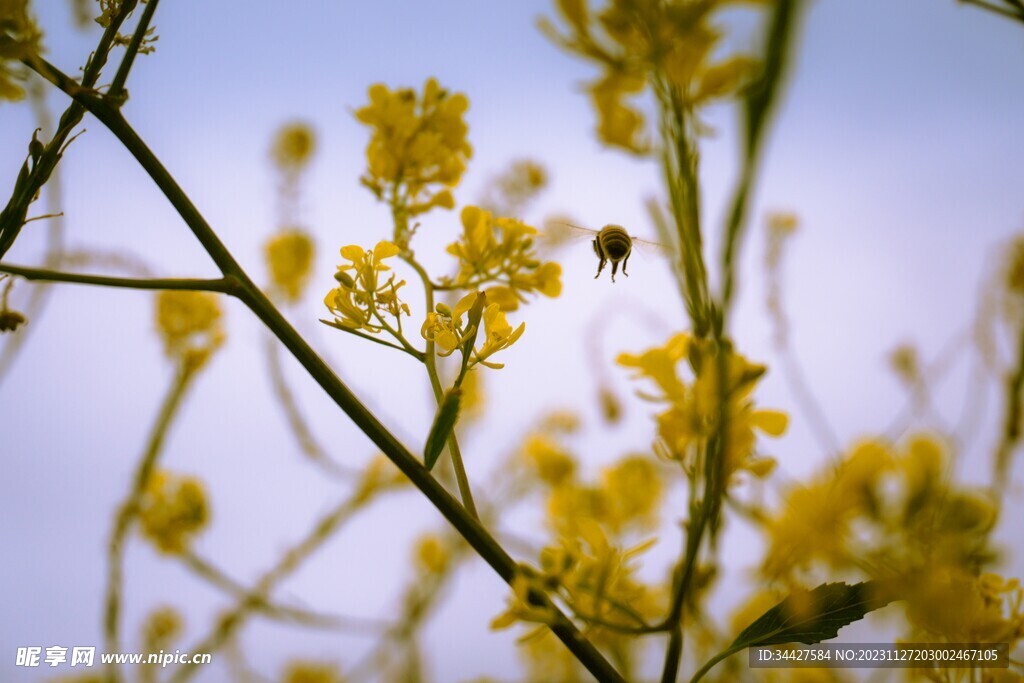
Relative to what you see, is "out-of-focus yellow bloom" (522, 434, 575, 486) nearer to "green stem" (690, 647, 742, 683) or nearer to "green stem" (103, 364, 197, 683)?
"green stem" (103, 364, 197, 683)

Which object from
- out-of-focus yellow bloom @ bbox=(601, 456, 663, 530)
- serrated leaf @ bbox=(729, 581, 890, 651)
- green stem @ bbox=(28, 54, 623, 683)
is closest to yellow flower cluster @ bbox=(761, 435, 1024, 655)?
serrated leaf @ bbox=(729, 581, 890, 651)

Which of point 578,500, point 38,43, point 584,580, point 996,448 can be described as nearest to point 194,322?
point 578,500

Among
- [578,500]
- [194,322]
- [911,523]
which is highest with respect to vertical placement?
[194,322]

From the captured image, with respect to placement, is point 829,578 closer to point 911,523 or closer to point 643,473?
point 911,523

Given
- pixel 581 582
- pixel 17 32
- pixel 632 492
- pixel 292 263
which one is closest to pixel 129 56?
pixel 17 32

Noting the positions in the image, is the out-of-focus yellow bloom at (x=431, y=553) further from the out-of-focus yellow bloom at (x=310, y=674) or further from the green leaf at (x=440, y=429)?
the green leaf at (x=440, y=429)

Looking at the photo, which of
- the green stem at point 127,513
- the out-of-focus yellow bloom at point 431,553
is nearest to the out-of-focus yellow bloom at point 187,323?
the green stem at point 127,513
